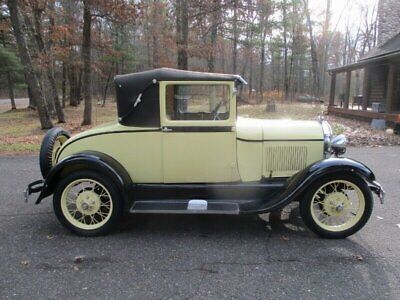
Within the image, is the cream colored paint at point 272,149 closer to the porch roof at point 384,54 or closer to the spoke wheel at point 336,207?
the spoke wheel at point 336,207

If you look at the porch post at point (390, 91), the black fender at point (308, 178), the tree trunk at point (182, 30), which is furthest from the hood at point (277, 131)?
the tree trunk at point (182, 30)

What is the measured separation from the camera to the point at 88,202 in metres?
4.14

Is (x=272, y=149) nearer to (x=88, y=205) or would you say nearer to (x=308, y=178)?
(x=308, y=178)

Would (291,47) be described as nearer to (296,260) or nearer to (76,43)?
(76,43)

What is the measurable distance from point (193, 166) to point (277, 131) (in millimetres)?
1115

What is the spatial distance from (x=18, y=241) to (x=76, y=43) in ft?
69.7

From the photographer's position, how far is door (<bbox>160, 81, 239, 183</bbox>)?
414 centimetres

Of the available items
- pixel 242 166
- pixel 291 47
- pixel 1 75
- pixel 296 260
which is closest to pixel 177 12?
pixel 242 166

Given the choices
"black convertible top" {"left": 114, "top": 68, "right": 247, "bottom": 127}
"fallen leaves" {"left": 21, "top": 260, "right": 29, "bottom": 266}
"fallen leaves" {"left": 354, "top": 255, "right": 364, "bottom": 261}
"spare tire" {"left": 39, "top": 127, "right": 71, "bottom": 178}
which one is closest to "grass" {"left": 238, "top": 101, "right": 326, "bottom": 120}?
"black convertible top" {"left": 114, "top": 68, "right": 247, "bottom": 127}

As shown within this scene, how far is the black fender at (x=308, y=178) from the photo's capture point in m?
3.93

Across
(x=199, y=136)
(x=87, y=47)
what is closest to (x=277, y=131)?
(x=199, y=136)

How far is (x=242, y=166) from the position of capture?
425cm

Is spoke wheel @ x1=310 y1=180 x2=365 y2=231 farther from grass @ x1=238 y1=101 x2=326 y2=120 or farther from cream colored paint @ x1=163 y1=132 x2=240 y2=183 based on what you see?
grass @ x1=238 y1=101 x2=326 y2=120

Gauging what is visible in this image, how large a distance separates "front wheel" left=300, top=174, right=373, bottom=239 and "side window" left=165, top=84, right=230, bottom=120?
134 cm
